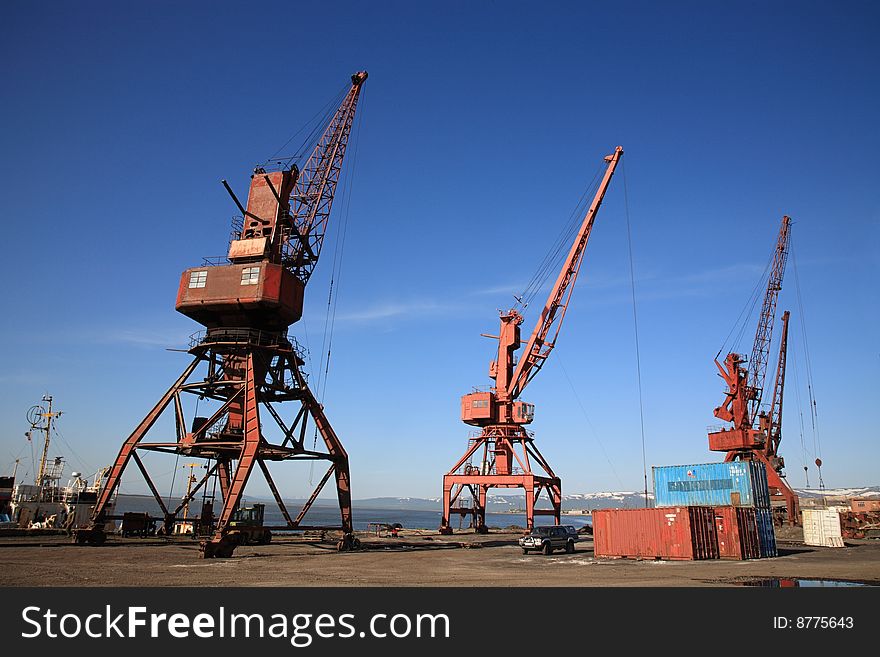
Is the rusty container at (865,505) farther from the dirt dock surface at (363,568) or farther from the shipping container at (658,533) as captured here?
the shipping container at (658,533)

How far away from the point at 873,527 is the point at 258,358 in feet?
223

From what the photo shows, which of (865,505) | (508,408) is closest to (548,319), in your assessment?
(508,408)

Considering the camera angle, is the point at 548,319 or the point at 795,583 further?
the point at 548,319

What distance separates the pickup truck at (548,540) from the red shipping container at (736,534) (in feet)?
31.8

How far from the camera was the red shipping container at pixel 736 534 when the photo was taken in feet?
102

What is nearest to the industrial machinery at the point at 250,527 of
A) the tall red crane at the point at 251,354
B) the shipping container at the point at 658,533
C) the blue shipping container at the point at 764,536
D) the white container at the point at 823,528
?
the tall red crane at the point at 251,354

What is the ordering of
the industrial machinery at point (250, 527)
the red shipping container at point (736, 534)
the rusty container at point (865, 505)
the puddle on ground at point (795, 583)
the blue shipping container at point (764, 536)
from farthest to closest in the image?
the rusty container at point (865, 505) < the industrial machinery at point (250, 527) < the blue shipping container at point (764, 536) < the red shipping container at point (736, 534) < the puddle on ground at point (795, 583)

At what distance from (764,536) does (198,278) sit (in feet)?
124

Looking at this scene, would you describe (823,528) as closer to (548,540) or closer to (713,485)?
(713,485)

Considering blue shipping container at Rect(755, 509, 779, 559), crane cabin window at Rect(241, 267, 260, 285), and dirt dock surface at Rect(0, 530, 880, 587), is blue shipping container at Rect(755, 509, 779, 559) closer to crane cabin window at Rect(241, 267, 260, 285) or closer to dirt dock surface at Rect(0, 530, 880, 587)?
dirt dock surface at Rect(0, 530, 880, 587)

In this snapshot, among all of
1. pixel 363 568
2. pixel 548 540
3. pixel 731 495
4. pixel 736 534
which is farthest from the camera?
pixel 731 495

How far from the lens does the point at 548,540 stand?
1462 inches
